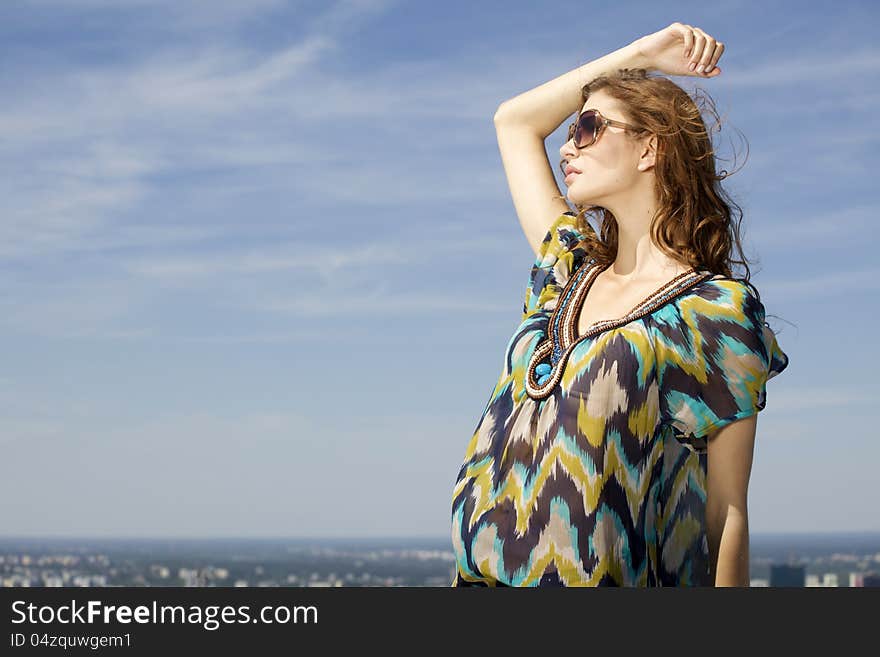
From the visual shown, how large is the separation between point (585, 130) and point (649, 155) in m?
0.20

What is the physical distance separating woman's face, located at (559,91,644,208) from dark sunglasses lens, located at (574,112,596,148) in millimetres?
18

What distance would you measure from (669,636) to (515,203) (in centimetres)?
166

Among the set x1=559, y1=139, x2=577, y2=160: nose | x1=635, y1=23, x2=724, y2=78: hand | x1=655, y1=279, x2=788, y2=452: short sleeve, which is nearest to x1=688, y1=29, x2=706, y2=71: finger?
x1=635, y1=23, x2=724, y2=78: hand

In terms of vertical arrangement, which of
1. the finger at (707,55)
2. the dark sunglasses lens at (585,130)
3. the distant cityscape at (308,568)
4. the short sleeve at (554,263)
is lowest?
the short sleeve at (554,263)

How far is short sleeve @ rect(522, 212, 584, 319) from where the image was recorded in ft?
11.5

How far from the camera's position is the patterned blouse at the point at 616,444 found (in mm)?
2914

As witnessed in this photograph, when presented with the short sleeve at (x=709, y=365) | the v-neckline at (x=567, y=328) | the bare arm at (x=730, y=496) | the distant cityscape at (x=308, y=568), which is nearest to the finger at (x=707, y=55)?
the v-neckline at (x=567, y=328)

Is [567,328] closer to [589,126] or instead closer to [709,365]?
[709,365]

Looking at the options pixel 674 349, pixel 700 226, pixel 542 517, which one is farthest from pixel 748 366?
pixel 542 517

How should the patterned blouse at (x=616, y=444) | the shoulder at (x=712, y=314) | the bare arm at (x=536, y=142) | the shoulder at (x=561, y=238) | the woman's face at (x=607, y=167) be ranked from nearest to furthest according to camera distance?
the patterned blouse at (x=616, y=444), the shoulder at (x=712, y=314), the woman's face at (x=607, y=167), the shoulder at (x=561, y=238), the bare arm at (x=536, y=142)

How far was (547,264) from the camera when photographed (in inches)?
141

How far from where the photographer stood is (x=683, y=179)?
3.31 m

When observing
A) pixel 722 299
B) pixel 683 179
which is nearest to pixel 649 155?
pixel 683 179

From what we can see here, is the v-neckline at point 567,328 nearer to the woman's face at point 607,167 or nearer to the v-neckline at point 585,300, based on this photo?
the v-neckline at point 585,300
